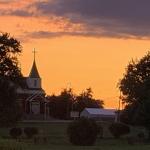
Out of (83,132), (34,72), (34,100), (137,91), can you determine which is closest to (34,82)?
(34,72)

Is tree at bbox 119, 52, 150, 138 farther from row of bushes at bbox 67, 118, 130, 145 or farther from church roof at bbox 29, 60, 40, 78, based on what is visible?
church roof at bbox 29, 60, 40, 78

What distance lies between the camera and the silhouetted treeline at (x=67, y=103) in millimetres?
139500

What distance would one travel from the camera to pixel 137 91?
79.5 metres

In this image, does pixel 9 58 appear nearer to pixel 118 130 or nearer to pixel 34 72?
pixel 118 130

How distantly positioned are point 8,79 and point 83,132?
→ 23.1m

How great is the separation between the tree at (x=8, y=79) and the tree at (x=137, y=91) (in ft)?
44.2

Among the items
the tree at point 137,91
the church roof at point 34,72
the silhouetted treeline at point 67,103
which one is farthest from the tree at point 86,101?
the tree at point 137,91

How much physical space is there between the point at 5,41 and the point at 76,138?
79.0 feet

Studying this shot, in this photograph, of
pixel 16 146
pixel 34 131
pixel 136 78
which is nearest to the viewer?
pixel 16 146

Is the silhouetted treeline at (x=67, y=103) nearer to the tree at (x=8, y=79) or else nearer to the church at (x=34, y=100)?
the church at (x=34, y=100)

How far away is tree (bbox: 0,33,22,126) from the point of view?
242 ft

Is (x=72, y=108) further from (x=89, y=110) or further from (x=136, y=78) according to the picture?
(x=136, y=78)

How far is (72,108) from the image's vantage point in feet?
480

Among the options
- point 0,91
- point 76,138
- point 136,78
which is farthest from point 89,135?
point 136,78
